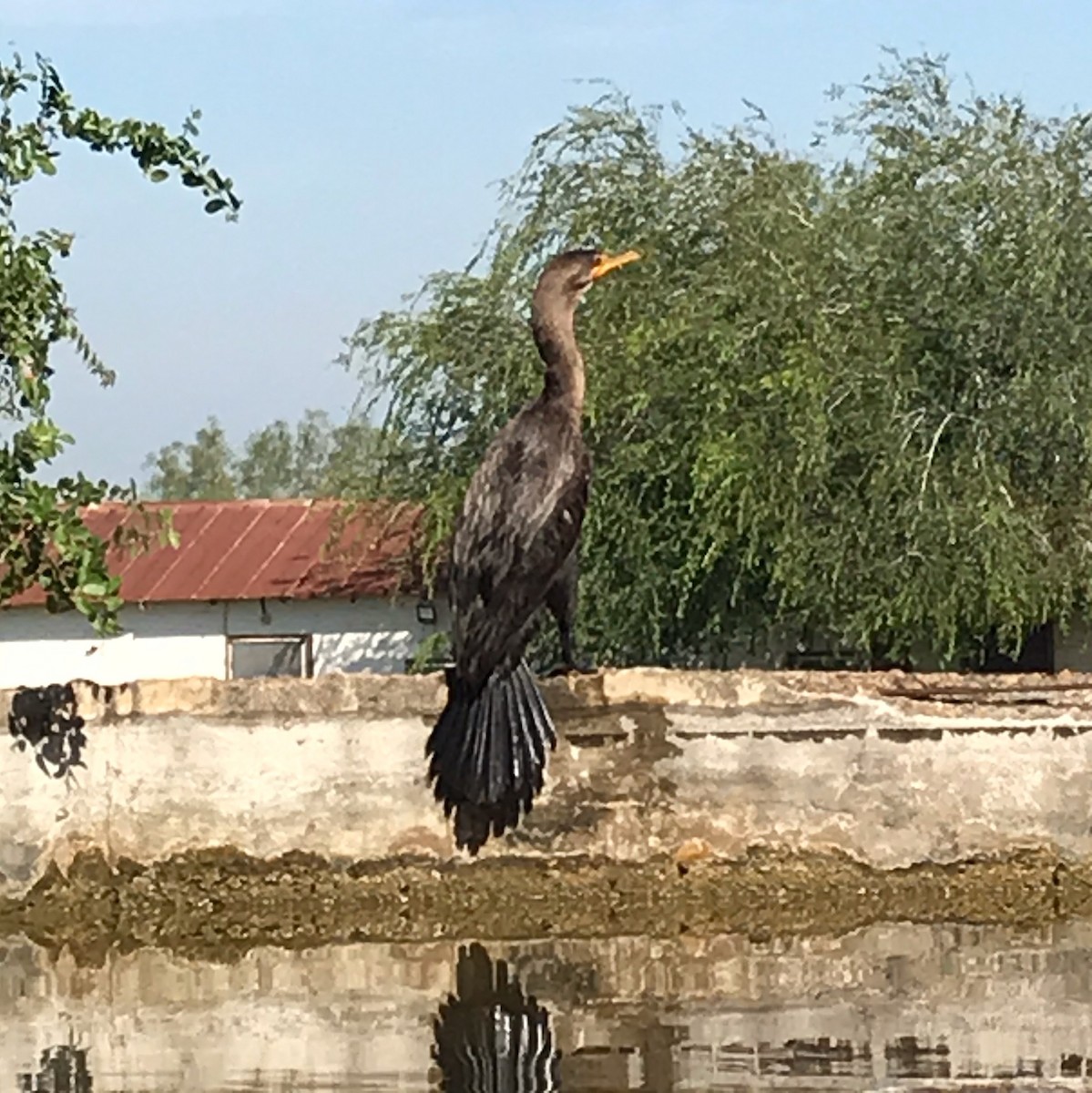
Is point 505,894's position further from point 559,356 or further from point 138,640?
point 138,640

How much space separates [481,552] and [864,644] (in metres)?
8.60

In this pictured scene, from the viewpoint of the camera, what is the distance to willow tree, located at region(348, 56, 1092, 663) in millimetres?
18766

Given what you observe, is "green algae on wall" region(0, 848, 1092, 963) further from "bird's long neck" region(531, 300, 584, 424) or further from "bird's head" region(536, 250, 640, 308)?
"bird's head" region(536, 250, 640, 308)

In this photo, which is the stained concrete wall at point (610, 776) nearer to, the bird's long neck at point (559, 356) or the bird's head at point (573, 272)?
the bird's long neck at point (559, 356)

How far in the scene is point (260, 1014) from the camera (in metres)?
9.16

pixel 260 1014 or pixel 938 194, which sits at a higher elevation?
pixel 938 194

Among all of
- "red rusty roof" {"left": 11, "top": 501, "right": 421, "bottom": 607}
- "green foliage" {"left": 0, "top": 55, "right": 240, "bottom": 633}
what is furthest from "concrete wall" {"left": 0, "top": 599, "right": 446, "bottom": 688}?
"green foliage" {"left": 0, "top": 55, "right": 240, "bottom": 633}

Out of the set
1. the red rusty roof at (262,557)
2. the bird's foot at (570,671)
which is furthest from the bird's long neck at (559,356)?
the red rusty roof at (262,557)

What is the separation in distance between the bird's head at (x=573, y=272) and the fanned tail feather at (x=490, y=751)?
A: 1.76m

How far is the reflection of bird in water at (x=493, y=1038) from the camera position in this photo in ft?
25.4

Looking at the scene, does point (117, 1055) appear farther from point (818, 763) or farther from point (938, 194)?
point (938, 194)

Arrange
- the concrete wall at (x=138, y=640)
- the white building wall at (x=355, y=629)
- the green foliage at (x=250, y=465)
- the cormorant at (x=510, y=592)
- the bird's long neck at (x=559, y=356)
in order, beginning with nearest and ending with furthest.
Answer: the cormorant at (x=510, y=592), the bird's long neck at (x=559, y=356), the white building wall at (x=355, y=629), the concrete wall at (x=138, y=640), the green foliage at (x=250, y=465)

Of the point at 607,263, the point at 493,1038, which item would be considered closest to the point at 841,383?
the point at 607,263

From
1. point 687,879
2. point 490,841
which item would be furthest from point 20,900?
point 687,879
